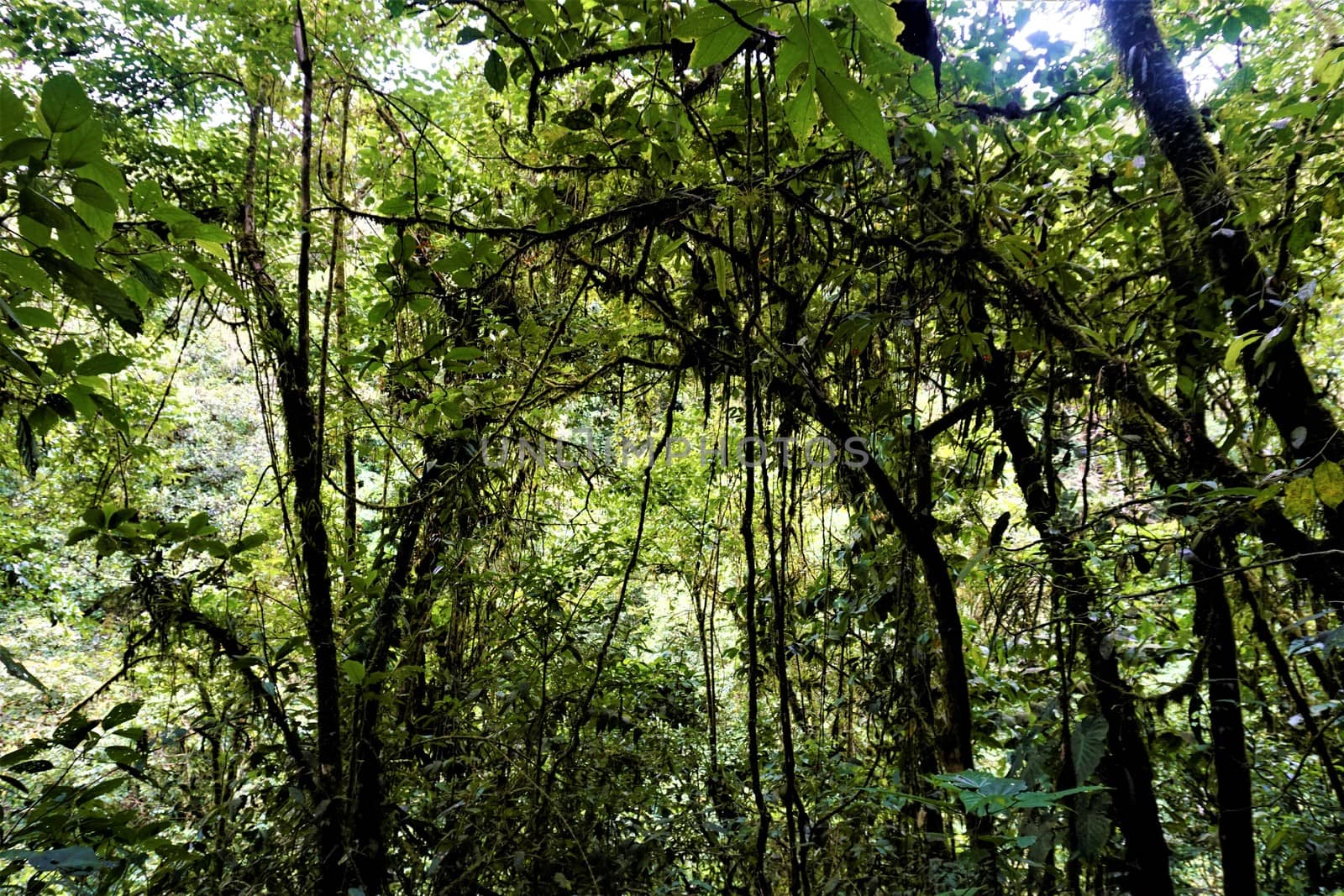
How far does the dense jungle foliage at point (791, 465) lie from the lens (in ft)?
3.37

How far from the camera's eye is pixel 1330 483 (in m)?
0.74

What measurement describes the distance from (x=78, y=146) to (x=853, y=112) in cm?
62

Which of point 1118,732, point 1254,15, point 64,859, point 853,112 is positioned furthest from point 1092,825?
point 1254,15

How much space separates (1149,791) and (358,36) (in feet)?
10.7

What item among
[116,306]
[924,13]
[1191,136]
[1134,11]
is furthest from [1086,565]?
[116,306]

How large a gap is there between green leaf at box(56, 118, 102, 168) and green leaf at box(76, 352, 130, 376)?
0.20m

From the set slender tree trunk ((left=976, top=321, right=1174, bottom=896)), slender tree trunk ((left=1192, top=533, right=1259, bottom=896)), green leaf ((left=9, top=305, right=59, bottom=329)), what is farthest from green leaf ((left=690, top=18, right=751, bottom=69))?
slender tree trunk ((left=1192, top=533, right=1259, bottom=896))

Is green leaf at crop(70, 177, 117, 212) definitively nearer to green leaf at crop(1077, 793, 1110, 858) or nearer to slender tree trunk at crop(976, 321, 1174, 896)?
slender tree trunk at crop(976, 321, 1174, 896)

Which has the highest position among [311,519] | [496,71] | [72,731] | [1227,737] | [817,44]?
[496,71]

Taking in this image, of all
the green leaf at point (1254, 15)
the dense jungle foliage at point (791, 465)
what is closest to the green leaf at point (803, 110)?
the dense jungle foliage at point (791, 465)

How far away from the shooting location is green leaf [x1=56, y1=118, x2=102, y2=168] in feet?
1.67

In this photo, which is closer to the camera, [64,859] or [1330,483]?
[64,859]

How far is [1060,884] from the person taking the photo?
1406 millimetres

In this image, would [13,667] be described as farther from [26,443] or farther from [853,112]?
[853,112]
